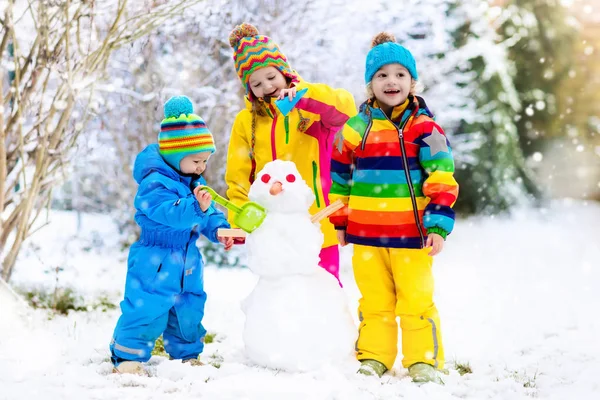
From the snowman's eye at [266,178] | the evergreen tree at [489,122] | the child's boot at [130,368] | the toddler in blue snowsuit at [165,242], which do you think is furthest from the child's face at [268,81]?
the evergreen tree at [489,122]

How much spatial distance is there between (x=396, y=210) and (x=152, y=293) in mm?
1287

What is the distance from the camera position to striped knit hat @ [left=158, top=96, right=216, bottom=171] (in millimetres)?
2980

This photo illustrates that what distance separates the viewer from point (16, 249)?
4406 millimetres

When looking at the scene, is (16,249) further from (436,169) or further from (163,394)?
(436,169)

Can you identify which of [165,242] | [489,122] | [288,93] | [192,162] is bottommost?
[165,242]

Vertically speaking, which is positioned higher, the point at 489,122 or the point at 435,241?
the point at 489,122

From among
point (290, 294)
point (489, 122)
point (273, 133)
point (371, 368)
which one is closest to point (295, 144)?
point (273, 133)

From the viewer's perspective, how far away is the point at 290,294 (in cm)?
284

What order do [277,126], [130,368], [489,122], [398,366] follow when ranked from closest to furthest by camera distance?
[130,368], [398,366], [277,126], [489,122]

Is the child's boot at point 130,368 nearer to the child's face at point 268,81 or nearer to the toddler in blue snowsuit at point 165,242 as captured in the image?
the toddler in blue snowsuit at point 165,242

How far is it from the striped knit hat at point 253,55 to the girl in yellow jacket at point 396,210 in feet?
1.64

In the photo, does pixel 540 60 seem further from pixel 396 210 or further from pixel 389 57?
pixel 396 210

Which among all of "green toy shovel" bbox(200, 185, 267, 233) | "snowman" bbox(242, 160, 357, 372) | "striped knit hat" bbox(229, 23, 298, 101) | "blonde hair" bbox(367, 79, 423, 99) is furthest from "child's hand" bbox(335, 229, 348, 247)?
"striped knit hat" bbox(229, 23, 298, 101)

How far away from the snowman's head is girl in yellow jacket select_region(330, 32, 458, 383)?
12.1 inches
